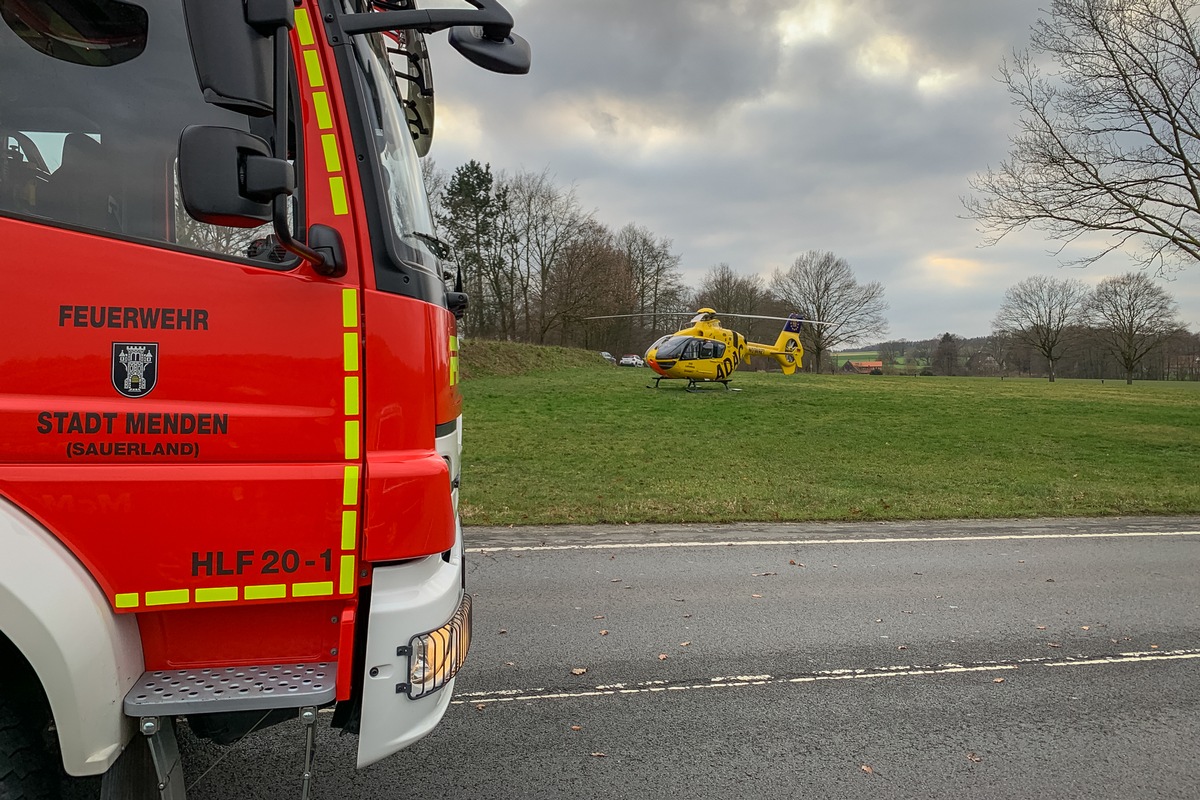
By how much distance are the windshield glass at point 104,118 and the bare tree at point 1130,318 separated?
7831 cm

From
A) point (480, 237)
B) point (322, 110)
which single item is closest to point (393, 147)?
point (322, 110)

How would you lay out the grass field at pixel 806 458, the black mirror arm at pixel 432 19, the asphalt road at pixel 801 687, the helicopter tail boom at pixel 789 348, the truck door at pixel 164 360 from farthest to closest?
the helicopter tail boom at pixel 789 348, the grass field at pixel 806 458, the asphalt road at pixel 801 687, the black mirror arm at pixel 432 19, the truck door at pixel 164 360

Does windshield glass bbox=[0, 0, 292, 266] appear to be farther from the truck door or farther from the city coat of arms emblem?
the city coat of arms emblem

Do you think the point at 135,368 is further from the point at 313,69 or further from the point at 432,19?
the point at 432,19

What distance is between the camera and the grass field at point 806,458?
9656mm

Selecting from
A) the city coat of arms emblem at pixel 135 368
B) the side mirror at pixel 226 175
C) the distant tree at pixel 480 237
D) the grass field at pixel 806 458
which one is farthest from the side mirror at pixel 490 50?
the distant tree at pixel 480 237

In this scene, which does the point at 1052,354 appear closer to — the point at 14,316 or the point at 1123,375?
the point at 1123,375

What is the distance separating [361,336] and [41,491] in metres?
0.90

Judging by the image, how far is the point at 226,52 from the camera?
180cm

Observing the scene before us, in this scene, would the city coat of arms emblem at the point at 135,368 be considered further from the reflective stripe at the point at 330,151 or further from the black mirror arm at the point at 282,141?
the reflective stripe at the point at 330,151

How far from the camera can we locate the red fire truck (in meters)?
1.85

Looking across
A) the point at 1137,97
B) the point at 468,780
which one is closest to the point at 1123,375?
the point at 1137,97

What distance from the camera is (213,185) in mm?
1809

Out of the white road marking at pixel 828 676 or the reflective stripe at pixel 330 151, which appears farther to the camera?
the white road marking at pixel 828 676
